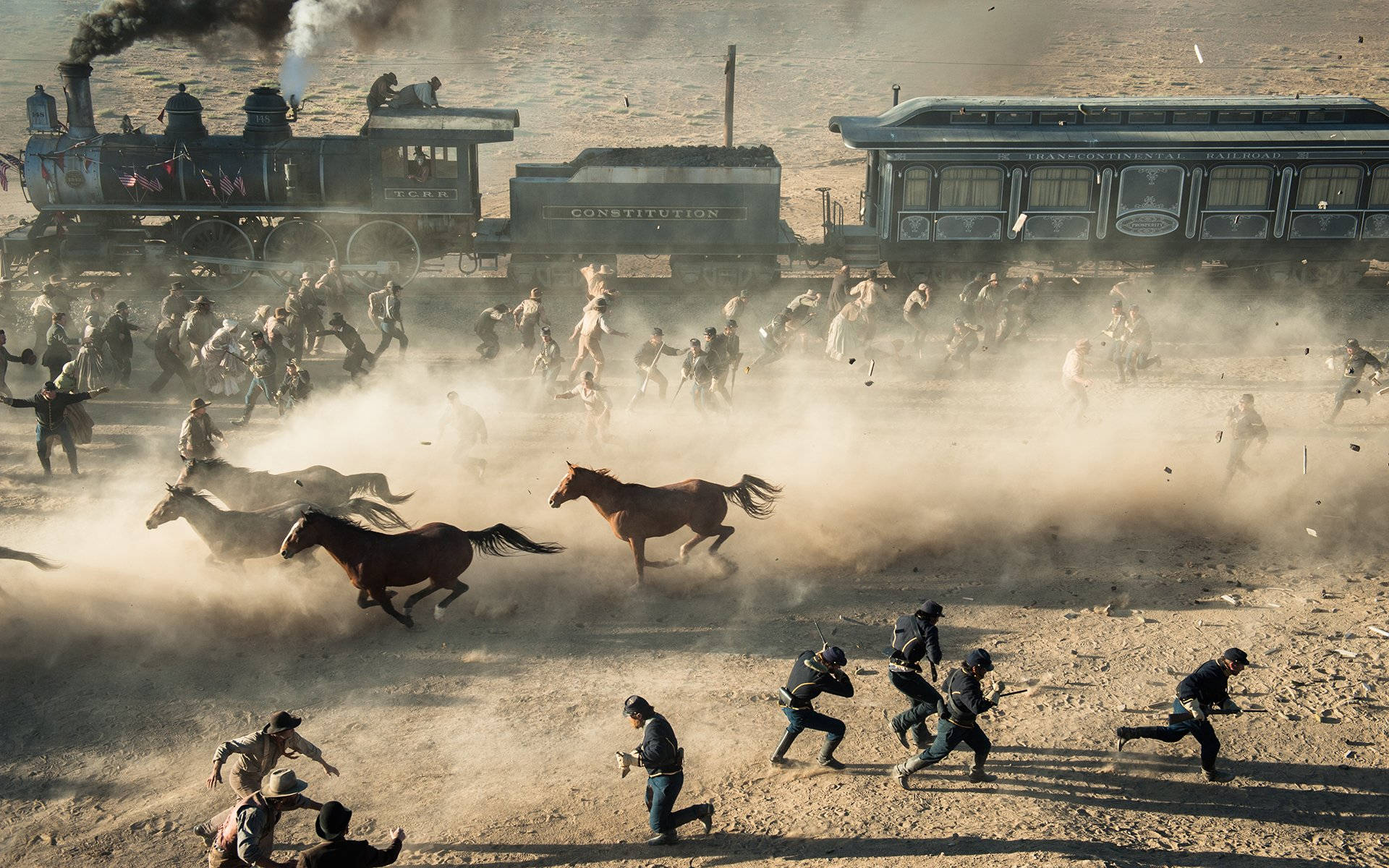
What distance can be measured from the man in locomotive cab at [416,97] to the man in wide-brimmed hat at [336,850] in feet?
63.1

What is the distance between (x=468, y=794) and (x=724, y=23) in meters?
51.6

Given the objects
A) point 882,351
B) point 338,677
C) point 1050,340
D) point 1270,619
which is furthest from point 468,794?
point 1050,340

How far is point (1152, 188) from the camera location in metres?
22.5

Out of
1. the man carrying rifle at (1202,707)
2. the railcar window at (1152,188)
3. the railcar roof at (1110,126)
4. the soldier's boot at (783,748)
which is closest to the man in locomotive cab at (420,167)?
the railcar roof at (1110,126)

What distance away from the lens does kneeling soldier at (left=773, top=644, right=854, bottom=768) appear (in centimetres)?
793

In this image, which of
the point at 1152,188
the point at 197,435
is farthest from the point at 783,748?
the point at 1152,188

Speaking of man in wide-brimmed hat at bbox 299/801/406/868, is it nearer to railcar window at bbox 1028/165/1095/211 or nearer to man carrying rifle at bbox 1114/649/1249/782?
man carrying rifle at bbox 1114/649/1249/782

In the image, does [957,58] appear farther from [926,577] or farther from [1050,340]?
[926,577]

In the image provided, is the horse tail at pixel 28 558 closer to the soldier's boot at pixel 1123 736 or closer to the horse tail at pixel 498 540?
the horse tail at pixel 498 540

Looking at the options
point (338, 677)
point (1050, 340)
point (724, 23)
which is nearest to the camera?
point (338, 677)

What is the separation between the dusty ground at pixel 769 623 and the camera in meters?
7.92

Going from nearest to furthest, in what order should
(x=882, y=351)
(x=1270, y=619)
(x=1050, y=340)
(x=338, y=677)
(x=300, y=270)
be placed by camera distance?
(x=338, y=677)
(x=1270, y=619)
(x=882, y=351)
(x=1050, y=340)
(x=300, y=270)

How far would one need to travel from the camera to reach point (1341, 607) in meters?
11.0

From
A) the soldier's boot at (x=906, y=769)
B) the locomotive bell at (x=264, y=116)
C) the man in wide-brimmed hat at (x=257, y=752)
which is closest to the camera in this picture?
the man in wide-brimmed hat at (x=257, y=752)
